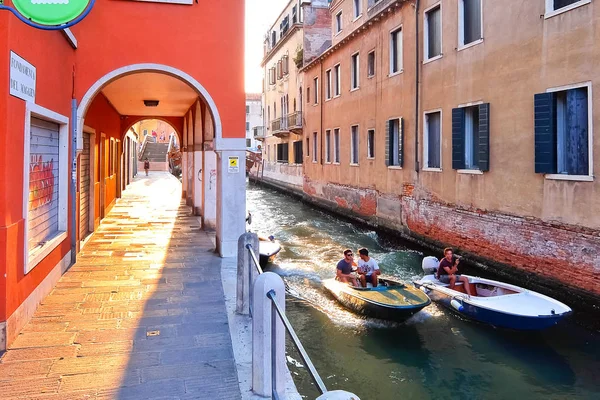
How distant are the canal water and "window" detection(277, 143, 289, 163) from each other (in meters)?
24.8

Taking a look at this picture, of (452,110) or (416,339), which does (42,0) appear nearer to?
(416,339)

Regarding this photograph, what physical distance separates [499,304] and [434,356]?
5.53 ft

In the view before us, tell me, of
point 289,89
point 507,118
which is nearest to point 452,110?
point 507,118

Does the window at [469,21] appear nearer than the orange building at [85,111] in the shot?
No

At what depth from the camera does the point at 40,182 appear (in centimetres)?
623

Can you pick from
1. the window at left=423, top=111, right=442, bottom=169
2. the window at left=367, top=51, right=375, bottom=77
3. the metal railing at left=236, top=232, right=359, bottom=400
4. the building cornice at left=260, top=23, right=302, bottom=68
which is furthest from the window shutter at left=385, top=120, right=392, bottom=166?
the building cornice at left=260, top=23, right=302, bottom=68

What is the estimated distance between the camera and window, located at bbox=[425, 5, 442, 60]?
534 inches

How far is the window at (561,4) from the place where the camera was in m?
8.63

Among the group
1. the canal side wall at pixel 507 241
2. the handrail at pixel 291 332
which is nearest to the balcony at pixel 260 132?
the canal side wall at pixel 507 241

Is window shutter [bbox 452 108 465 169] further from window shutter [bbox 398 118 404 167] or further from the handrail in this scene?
the handrail

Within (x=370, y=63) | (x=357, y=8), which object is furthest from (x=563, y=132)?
(x=357, y=8)

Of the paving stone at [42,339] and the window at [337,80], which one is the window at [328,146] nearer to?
the window at [337,80]

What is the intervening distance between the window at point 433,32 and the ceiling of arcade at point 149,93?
21.4 ft

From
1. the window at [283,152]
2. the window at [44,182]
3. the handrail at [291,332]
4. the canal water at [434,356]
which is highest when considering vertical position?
the window at [283,152]
